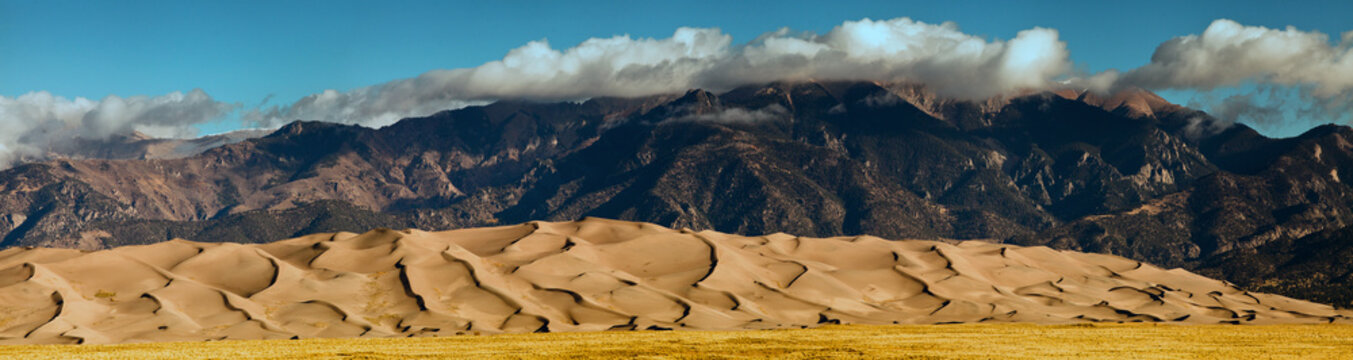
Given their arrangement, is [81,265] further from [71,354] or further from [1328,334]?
[1328,334]

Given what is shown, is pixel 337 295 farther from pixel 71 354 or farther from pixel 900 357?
pixel 900 357

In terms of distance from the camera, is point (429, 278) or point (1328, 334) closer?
point (1328, 334)

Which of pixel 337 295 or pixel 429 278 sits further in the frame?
pixel 429 278

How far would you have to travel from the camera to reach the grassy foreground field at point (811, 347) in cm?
9288

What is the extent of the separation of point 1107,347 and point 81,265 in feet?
526

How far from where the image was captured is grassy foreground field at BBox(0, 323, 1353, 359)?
92.9 meters

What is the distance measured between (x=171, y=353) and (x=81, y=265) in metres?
115

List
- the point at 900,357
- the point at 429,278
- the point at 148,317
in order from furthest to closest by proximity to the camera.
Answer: the point at 429,278, the point at 148,317, the point at 900,357

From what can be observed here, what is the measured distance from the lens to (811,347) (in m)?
101

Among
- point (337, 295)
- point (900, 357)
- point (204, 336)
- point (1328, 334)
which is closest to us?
point (900, 357)

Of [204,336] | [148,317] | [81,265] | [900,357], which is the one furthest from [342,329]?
[900,357]

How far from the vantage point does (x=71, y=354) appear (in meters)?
95.4

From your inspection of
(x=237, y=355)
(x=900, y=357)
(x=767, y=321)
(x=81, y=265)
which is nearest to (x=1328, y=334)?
(x=900, y=357)

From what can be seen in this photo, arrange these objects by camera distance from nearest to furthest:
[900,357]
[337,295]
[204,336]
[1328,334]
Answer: [900,357]
[1328,334]
[204,336]
[337,295]
